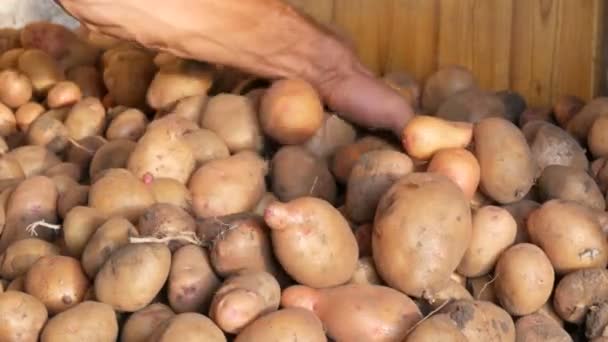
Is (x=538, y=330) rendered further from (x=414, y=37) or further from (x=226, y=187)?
(x=414, y=37)

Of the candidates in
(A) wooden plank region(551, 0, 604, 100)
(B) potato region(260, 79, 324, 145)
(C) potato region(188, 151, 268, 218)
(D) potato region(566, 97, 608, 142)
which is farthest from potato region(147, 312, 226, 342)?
(A) wooden plank region(551, 0, 604, 100)

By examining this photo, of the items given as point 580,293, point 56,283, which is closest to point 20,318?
point 56,283

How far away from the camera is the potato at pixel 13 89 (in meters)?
2.32

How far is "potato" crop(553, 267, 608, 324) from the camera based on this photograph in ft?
4.63

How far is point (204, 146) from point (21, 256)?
411 millimetres

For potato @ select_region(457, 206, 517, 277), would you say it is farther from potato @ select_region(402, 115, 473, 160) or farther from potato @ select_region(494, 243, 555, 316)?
potato @ select_region(402, 115, 473, 160)

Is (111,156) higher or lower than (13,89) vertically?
higher

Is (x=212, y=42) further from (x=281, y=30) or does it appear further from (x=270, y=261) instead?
(x=270, y=261)

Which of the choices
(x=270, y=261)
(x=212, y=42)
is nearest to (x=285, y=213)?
(x=270, y=261)

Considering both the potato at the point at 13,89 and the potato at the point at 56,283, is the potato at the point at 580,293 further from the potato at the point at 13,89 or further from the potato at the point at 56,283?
the potato at the point at 13,89

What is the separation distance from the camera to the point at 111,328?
4.14ft

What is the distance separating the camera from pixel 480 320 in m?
1.30

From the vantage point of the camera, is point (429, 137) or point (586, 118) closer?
point (429, 137)

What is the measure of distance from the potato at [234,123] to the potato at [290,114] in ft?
0.11
